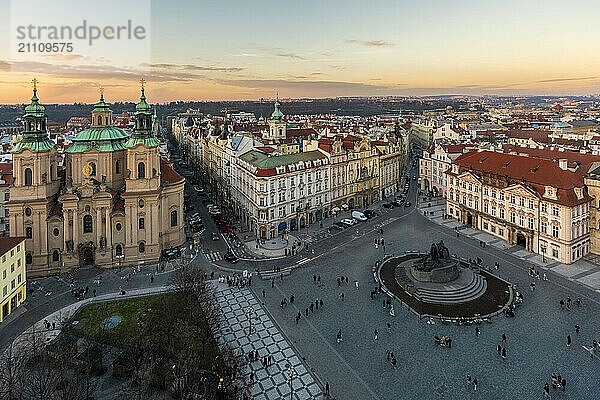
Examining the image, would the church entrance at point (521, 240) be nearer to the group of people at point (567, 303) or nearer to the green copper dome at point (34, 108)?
the group of people at point (567, 303)

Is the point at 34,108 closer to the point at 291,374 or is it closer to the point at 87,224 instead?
the point at 87,224

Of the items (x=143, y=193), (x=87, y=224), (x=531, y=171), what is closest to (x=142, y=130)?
(x=143, y=193)

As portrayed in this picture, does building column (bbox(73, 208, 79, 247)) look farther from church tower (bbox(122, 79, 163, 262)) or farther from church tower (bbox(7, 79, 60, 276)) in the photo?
church tower (bbox(122, 79, 163, 262))

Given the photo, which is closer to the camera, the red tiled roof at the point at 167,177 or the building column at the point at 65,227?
the building column at the point at 65,227

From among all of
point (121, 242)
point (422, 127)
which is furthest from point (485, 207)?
point (422, 127)

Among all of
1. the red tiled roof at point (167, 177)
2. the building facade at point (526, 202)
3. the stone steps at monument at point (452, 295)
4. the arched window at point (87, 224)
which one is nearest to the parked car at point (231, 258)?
the red tiled roof at point (167, 177)

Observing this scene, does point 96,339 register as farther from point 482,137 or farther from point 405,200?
point 482,137

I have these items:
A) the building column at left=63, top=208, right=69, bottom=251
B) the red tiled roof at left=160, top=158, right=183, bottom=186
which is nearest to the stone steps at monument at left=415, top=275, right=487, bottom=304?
the red tiled roof at left=160, top=158, right=183, bottom=186
